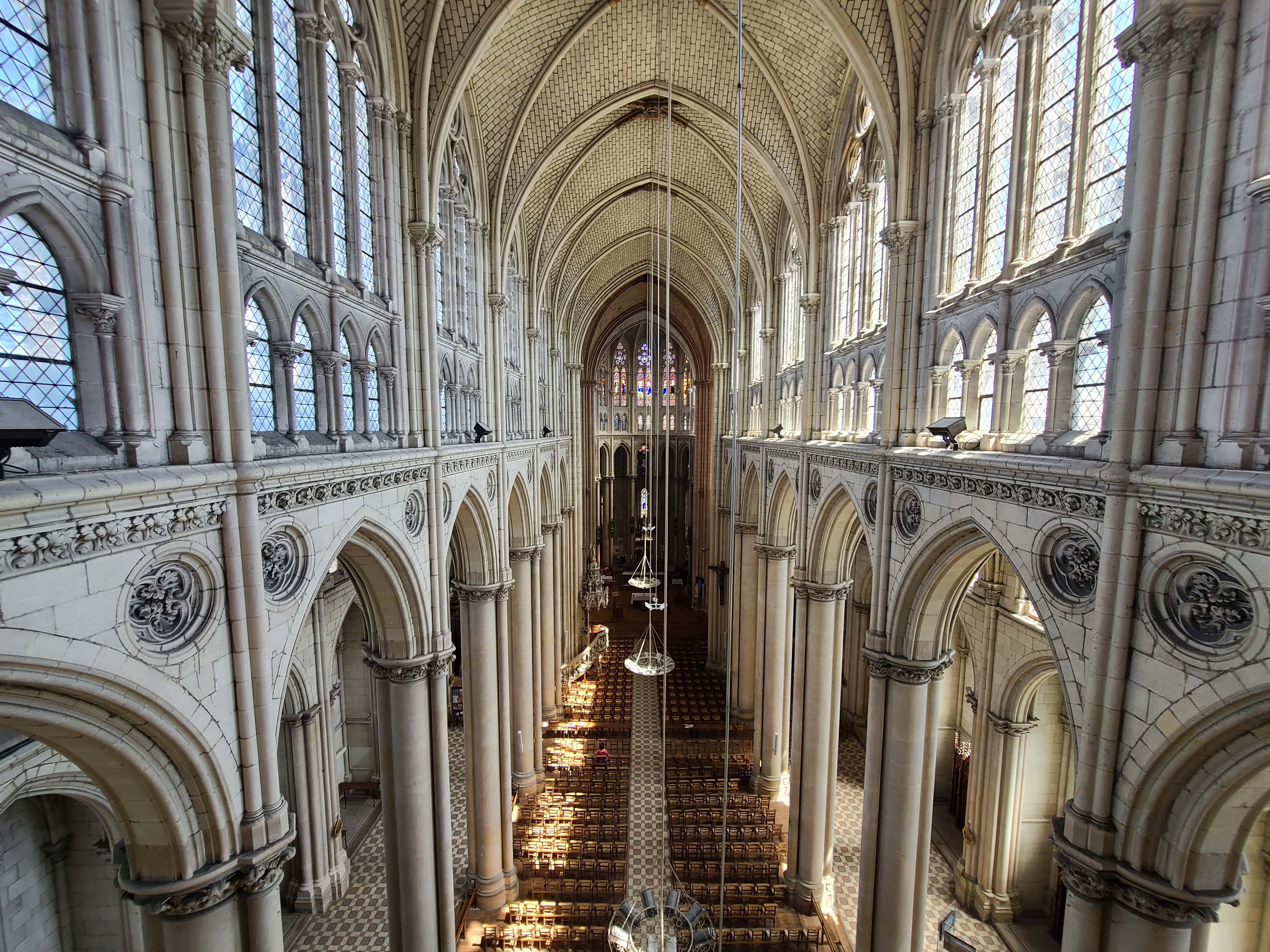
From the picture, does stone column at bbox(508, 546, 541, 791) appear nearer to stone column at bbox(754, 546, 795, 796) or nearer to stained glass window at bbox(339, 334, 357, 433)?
stone column at bbox(754, 546, 795, 796)

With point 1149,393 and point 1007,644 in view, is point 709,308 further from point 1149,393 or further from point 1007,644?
point 1149,393

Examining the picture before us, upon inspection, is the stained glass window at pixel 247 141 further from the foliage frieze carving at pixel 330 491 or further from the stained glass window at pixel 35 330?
the foliage frieze carving at pixel 330 491

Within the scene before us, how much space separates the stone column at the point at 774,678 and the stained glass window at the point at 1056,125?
1319cm

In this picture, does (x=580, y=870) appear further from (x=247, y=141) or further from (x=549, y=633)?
(x=247, y=141)

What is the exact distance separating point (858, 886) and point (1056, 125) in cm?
1639

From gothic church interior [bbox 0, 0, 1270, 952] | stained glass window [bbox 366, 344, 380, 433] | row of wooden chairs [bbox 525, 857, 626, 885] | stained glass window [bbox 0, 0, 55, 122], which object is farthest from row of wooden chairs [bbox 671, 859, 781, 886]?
stained glass window [bbox 0, 0, 55, 122]

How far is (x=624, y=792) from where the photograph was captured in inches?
752

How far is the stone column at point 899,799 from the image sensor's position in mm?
9648

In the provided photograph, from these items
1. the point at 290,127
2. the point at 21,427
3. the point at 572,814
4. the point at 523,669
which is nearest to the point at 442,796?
the point at 523,669

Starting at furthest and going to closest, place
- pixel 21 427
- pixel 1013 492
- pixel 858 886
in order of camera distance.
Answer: pixel 858 886
pixel 1013 492
pixel 21 427

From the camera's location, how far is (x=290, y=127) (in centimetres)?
710

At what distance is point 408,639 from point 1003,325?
31.6 feet

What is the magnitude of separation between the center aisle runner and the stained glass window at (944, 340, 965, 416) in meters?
11.2

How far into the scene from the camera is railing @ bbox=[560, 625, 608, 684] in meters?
27.3
